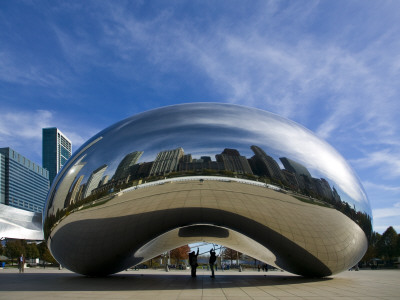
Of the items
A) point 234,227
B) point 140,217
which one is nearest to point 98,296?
point 140,217

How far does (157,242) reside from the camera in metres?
12.3

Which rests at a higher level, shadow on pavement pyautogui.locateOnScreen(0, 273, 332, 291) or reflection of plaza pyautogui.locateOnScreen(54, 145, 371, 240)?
reflection of plaza pyautogui.locateOnScreen(54, 145, 371, 240)

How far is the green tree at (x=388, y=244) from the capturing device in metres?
59.7

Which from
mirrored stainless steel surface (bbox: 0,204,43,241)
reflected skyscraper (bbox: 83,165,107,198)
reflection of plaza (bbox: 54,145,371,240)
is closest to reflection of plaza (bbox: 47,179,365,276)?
reflection of plaza (bbox: 54,145,371,240)

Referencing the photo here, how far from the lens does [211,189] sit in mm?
9344

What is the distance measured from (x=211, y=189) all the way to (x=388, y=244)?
62.4 meters

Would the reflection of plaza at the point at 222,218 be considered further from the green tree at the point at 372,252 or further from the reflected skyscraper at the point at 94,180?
the green tree at the point at 372,252

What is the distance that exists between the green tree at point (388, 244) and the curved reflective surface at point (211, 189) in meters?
57.3

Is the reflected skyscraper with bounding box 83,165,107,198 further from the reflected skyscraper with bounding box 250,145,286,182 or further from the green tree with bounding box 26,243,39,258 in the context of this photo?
the green tree with bounding box 26,243,39,258

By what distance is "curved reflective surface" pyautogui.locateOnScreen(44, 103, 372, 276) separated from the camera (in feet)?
30.7

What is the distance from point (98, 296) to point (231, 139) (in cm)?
499

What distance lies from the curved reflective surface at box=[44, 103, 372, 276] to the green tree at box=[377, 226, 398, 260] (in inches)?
2258

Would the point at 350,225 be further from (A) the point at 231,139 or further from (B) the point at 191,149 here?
(B) the point at 191,149

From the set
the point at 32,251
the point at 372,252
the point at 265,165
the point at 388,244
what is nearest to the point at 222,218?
the point at 265,165
